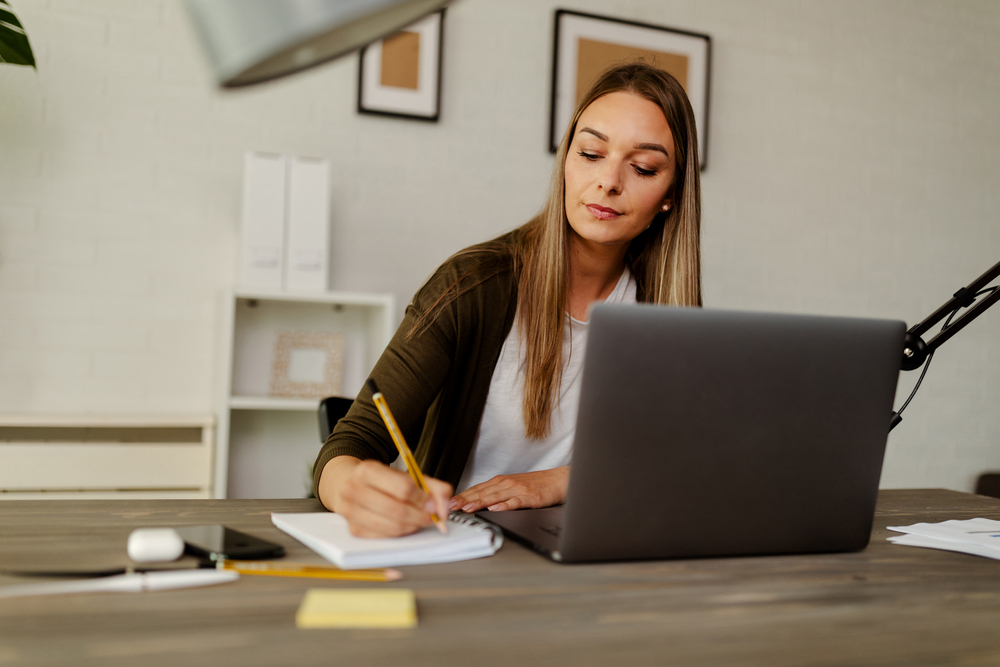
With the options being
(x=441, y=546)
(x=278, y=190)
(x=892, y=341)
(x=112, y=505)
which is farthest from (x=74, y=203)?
(x=892, y=341)

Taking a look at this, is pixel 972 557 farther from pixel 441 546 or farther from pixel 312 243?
pixel 312 243

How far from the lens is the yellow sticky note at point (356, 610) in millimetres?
579

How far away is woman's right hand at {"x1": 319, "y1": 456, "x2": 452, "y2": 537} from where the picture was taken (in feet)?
2.63

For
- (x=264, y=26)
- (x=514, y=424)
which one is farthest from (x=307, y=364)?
(x=264, y=26)

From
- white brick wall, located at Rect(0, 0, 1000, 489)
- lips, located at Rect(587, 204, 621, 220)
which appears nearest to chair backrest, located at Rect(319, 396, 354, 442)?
lips, located at Rect(587, 204, 621, 220)

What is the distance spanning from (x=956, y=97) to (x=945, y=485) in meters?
1.84

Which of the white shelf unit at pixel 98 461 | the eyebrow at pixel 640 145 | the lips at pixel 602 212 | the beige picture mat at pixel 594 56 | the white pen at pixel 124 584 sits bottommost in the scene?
the white shelf unit at pixel 98 461

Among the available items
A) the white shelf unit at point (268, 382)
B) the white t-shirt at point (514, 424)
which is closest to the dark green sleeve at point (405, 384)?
the white t-shirt at point (514, 424)

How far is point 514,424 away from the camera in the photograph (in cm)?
149

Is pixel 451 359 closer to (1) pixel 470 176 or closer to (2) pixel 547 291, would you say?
(2) pixel 547 291

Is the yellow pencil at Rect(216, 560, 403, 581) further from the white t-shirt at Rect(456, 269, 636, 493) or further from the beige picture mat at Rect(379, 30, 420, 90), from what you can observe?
the beige picture mat at Rect(379, 30, 420, 90)

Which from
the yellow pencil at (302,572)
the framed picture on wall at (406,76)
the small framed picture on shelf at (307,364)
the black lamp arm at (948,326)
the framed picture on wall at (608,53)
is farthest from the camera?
the framed picture on wall at (608,53)

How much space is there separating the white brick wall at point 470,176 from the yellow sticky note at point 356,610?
2193 millimetres

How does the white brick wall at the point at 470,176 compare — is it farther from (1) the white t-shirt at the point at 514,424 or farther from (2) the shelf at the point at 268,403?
(1) the white t-shirt at the point at 514,424
